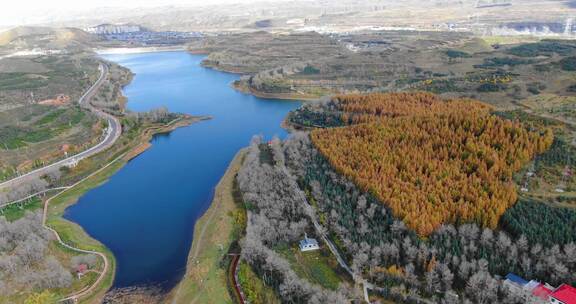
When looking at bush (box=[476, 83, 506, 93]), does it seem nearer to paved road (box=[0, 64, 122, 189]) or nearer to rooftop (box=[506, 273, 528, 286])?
rooftop (box=[506, 273, 528, 286])

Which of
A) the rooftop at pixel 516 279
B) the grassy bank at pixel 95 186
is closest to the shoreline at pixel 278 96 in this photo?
the grassy bank at pixel 95 186

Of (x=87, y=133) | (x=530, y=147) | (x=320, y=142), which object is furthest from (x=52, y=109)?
(x=530, y=147)

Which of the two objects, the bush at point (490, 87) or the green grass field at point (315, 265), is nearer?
the green grass field at point (315, 265)

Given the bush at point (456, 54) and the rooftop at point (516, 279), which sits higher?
the bush at point (456, 54)

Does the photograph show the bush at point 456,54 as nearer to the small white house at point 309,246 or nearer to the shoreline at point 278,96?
the shoreline at point 278,96

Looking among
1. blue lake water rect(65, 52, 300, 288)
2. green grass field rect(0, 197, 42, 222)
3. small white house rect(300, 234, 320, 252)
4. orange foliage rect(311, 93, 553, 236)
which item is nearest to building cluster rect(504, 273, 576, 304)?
orange foliage rect(311, 93, 553, 236)

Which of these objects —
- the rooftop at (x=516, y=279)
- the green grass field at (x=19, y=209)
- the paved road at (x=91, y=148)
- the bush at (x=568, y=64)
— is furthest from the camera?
the bush at (x=568, y=64)
